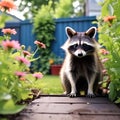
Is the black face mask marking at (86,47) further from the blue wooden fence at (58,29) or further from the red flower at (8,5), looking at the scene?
the blue wooden fence at (58,29)

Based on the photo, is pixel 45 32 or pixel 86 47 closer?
pixel 86 47

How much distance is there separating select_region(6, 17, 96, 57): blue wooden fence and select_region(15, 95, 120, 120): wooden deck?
37.6 ft

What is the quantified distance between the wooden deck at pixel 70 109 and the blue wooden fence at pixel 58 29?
11.5m

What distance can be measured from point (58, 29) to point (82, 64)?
36.4 feet

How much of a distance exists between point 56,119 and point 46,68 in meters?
11.9

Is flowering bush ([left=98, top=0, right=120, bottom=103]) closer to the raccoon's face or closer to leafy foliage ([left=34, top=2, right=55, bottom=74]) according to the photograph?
the raccoon's face

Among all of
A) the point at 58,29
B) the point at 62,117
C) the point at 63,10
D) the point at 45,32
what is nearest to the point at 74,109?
the point at 62,117

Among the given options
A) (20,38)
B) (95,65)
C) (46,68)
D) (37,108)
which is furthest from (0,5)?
(20,38)

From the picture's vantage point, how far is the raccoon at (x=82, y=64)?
446 centimetres

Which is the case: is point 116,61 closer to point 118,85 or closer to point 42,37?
point 118,85

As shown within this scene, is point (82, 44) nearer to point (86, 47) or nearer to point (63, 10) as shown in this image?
point (86, 47)

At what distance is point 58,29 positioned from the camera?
15.5 metres

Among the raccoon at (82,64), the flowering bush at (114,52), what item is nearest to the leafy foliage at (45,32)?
the raccoon at (82,64)

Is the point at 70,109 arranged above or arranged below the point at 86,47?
Answer: below
